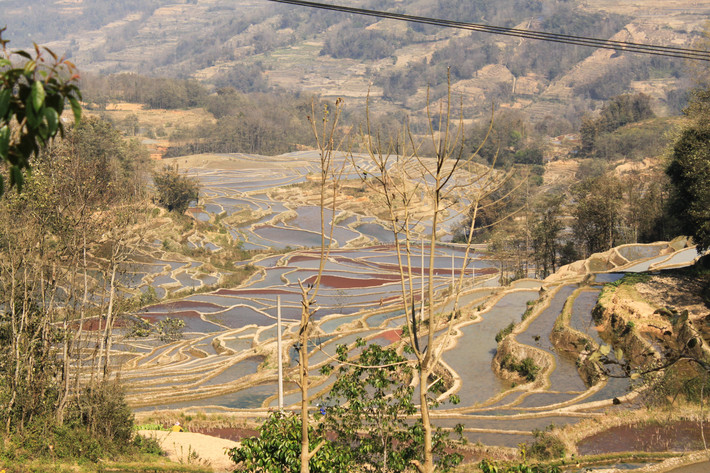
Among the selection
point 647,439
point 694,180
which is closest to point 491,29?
point 647,439

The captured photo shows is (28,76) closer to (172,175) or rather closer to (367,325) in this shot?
(367,325)

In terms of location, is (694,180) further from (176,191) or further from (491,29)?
(176,191)

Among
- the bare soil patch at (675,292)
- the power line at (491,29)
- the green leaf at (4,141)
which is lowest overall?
the bare soil patch at (675,292)

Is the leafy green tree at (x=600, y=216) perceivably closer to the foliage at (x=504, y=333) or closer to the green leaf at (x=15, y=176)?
the foliage at (x=504, y=333)

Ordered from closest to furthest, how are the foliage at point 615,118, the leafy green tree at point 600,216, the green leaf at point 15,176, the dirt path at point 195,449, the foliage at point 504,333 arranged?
1. the green leaf at point 15,176
2. the dirt path at point 195,449
3. the foliage at point 504,333
4. the leafy green tree at point 600,216
5. the foliage at point 615,118

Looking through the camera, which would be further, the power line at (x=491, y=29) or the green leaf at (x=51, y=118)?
the power line at (x=491, y=29)

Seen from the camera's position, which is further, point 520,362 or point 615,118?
point 615,118

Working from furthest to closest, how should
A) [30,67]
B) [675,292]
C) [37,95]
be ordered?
[675,292] → [30,67] → [37,95]

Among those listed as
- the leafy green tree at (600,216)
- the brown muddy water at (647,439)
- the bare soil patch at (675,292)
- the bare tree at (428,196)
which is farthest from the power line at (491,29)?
the leafy green tree at (600,216)
